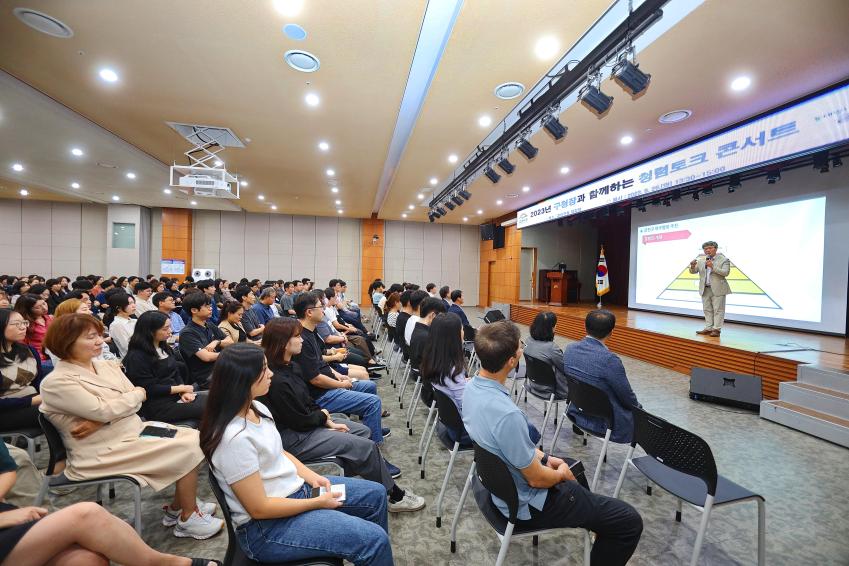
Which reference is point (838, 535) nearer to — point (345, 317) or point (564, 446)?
point (564, 446)

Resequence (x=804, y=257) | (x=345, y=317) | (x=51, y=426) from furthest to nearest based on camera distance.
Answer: (x=345, y=317) < (x=804, y=257) < (x=51, y=426)

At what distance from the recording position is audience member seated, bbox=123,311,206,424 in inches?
89.4

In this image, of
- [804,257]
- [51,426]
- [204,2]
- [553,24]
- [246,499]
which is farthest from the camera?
[804,257]

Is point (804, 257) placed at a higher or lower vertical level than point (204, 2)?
lower

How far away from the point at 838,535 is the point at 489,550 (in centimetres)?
202

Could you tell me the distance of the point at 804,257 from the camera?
231 inches

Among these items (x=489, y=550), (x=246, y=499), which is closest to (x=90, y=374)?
(x=246, y=499)

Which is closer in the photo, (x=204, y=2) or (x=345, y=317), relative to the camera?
(x=204, y=2)

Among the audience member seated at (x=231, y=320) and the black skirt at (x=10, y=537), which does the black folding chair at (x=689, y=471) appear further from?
the audience member seated at (x=231, y=320)

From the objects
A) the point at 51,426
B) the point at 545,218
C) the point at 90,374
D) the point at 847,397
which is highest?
the point at 545,218

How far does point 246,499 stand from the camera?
115cm

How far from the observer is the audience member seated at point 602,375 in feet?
7.59

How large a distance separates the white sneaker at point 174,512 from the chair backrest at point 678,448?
246 cm

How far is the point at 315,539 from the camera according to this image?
4.00 feet
